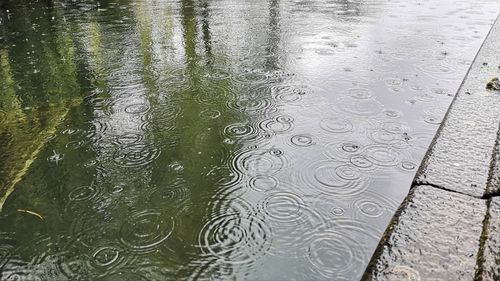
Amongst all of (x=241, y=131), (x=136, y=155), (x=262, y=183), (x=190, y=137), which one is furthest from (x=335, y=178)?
(x=136, y=155)

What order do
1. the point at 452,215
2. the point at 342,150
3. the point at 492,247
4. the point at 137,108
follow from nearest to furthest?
the point at 492,247 → the point at 452,215 → the point at 342,150 → the point at 137,108

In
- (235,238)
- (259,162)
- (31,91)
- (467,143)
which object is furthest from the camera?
(31,91)

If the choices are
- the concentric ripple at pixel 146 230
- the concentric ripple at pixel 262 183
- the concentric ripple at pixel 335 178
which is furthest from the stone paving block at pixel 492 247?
the concentric ripple at pixel 146 230

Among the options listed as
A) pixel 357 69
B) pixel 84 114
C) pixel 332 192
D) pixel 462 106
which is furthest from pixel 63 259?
pixel 357 69

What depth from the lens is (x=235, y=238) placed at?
1.86 metres

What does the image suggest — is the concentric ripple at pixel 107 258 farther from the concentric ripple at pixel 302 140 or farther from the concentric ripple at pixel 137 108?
the concentric ripple at pixel 137 108

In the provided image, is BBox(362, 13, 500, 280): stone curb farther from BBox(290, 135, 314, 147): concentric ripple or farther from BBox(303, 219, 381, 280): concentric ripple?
BBox(290, 135, 314, 147): concentric ripple

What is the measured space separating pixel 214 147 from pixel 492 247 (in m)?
1.74

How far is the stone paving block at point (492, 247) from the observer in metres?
1.32

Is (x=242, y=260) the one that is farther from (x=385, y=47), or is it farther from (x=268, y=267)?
(x=385, y=47)

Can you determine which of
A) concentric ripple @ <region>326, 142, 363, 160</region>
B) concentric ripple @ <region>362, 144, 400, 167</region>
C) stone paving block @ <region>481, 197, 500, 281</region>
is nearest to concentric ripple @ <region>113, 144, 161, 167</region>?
concentric ripple @ <region>326, 142, 363, 160</region>

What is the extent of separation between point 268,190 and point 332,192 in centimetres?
37

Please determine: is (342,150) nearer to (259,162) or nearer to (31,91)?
(259,162)

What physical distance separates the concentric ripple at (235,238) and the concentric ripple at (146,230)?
19cm
